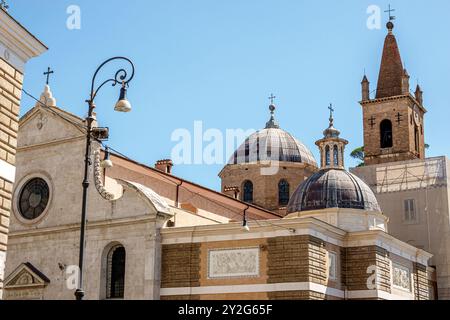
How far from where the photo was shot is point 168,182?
118ft

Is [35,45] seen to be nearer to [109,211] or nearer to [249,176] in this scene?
[109,211]

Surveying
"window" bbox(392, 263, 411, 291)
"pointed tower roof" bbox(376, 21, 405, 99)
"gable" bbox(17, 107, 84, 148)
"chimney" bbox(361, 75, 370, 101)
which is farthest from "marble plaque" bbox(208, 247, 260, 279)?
"pointed tower roof" bbox(376, 21, 405, 99)

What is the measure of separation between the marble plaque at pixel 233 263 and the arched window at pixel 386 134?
21142mm

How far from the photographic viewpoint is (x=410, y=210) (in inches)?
1704

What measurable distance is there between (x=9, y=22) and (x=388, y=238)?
20.6 meters

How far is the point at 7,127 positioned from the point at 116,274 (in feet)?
55.3

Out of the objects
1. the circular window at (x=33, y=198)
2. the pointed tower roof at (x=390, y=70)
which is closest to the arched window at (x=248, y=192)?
the pointed tower roof at (x=390, y=70)

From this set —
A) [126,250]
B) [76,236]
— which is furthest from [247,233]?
[76,236]

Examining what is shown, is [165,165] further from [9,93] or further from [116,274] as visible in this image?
[9,93]

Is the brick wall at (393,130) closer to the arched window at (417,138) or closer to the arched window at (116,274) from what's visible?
the arched window at (417,138)

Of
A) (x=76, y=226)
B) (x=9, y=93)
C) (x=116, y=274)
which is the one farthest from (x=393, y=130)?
(x=9, y=93)

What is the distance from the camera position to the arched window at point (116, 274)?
102 ft
